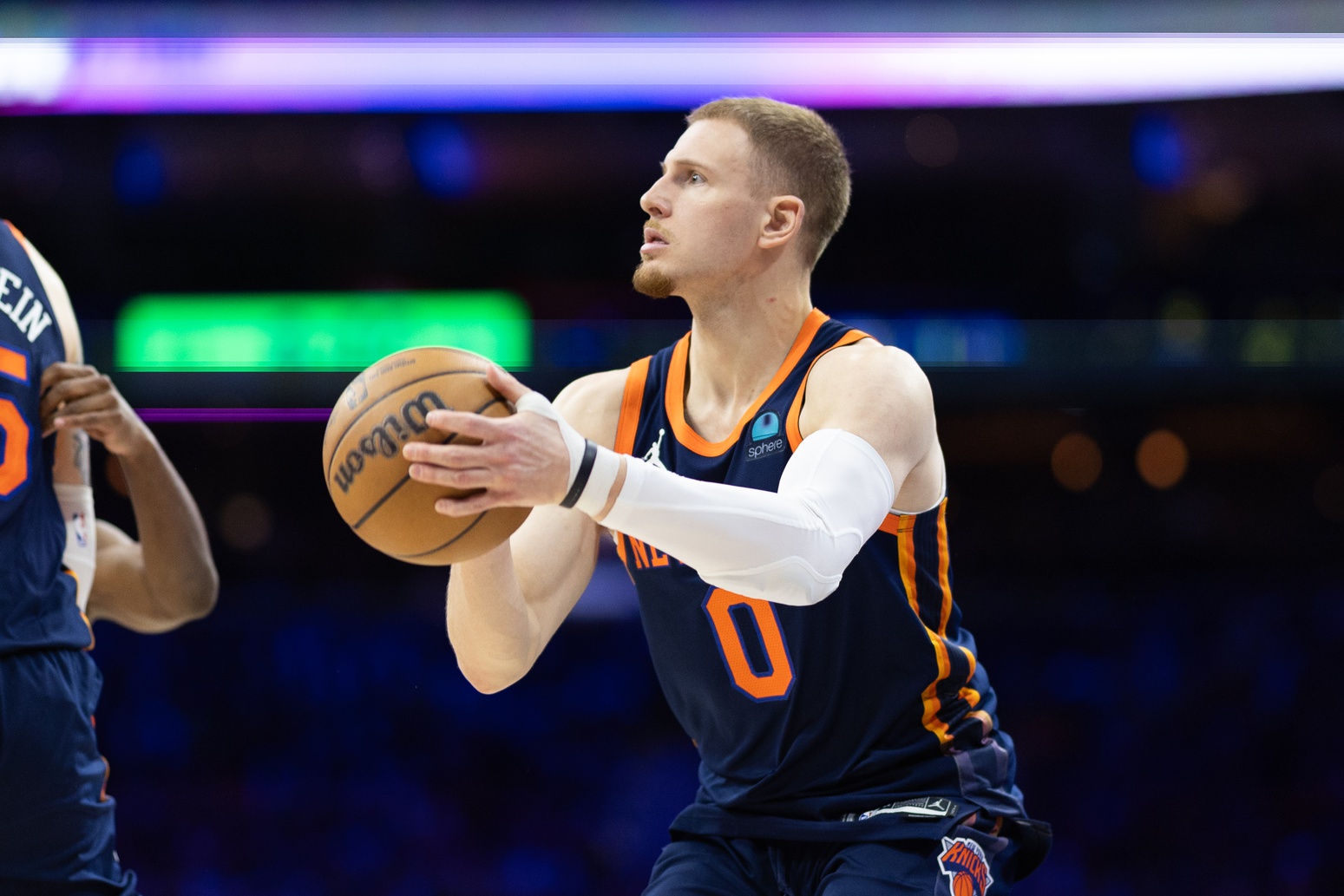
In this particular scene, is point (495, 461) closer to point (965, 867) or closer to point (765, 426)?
point (765, 426)

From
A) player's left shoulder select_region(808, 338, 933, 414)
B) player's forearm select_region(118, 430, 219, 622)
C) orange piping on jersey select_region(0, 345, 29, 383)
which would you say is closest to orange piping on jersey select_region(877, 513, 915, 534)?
player's left shoulder select_region(808, 338, 933, 414)

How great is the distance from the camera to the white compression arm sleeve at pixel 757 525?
5.45 feet

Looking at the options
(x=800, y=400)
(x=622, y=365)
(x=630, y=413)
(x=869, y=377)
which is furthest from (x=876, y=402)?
(x=622, y=365)

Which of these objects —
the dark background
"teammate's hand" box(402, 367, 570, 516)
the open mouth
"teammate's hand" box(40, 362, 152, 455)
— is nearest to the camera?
"teammate's hand" box(402, 367, 570, 516)

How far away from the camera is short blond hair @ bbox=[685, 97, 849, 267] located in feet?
7.89

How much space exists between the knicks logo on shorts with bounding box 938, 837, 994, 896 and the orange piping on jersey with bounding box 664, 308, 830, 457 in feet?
2.70

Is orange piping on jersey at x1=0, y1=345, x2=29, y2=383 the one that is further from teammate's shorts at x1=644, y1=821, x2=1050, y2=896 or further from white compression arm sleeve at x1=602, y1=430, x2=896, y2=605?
teammate's shorts at x1=644, y1=821, x2=1050, y2=896

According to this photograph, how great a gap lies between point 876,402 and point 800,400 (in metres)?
0.22

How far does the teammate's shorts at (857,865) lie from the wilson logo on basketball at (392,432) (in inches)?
39.2

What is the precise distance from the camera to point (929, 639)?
2.21m

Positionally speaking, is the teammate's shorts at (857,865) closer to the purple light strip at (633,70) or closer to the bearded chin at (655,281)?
→ the bearded chin at (655,281)

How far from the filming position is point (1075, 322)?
6.32m

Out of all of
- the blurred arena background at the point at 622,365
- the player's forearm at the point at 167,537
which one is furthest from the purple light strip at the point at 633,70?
the player's forearm at the point at 167,537

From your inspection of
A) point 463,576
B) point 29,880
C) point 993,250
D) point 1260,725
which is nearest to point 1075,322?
point 993,250
